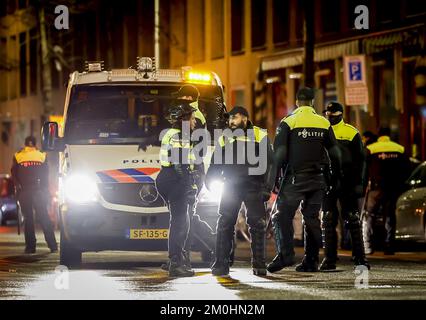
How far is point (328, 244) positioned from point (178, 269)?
1982mm

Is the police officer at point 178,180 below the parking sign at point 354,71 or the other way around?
below

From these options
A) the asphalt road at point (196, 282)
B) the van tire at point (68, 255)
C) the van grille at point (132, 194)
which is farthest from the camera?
the van tire at point (68, 255)

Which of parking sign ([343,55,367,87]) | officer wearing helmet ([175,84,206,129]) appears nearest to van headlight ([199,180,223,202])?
officer wearing helmet ([175,84,206,129])

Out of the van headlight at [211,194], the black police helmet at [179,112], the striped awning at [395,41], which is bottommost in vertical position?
the van headlight at [211,194]

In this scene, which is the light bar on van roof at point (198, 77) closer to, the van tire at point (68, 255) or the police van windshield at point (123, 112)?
the police van windshield at point (123, 112)

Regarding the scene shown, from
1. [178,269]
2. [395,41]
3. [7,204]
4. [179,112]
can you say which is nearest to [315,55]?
[395,41]

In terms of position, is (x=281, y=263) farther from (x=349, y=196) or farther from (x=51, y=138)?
(x=51, y=138)

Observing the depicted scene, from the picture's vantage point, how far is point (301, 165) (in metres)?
16.8

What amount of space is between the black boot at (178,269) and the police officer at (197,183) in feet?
1.70

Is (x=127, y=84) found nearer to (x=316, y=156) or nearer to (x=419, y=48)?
(x=316, y=156)

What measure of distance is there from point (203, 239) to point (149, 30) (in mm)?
39328

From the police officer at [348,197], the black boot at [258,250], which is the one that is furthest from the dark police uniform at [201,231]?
the police officer at [348,197]

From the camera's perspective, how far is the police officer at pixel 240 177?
1647 cm
